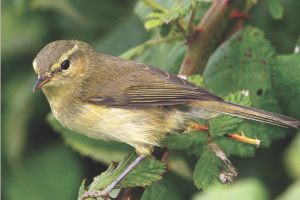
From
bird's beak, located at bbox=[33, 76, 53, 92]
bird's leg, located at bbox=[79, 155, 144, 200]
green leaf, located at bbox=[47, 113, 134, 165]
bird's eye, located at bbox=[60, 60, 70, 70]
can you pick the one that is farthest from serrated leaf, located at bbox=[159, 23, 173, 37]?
green leaf, located at bbox=[47, 113, 134, 165]

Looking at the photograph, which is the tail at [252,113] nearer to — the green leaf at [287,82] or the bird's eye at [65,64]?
the green leaf at [287,82]

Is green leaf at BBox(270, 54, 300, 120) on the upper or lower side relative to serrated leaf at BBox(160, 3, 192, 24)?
lower

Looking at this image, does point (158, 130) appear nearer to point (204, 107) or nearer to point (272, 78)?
point (204, 107)

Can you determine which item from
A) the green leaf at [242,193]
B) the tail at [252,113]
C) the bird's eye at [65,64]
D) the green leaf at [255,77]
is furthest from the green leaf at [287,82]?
the green leaf at [242,193]

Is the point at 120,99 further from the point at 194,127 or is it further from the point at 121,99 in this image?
the point at 194,127

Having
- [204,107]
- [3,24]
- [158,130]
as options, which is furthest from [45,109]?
[204,107]

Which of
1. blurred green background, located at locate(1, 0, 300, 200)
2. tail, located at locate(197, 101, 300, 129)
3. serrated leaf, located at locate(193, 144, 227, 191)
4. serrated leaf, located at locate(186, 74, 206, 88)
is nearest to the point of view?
serrated leaf, located at locate(193, 144, 227, 191)

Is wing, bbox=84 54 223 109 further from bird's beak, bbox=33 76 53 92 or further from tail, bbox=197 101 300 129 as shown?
bird's beak, bbox=33 76 53 92
